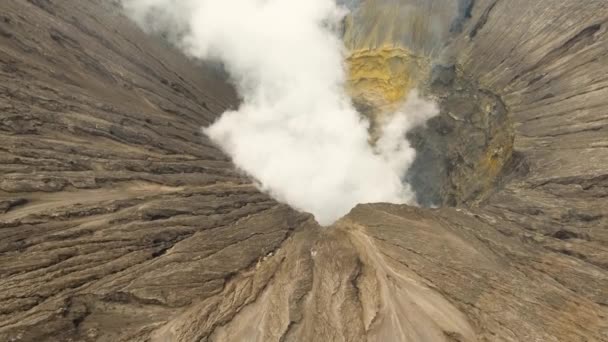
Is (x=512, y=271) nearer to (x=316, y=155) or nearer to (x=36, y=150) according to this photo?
(x=36, y=150)

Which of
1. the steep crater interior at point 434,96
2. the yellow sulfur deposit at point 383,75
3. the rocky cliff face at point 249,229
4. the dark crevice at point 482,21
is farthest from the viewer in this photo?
the yellow sulfur deposit at point 383,75

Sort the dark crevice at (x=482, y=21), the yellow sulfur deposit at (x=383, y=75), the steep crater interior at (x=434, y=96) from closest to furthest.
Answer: the steep crater interior at (x=434, y=96), the dark crevice at (x=482, y=21), the yellow sulfur deposit at (x=383, y=75)

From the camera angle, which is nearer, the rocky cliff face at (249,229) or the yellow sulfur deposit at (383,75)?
the rocky cliff face at (249,229)

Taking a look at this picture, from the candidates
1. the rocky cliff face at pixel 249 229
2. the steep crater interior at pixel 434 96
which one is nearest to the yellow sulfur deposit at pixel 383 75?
the steep crater interior at pixel 434 96

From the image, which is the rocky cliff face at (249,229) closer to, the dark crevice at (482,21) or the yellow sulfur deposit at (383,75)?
the dark crevice at (482,21)

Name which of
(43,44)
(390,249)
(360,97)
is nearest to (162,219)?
(390,249)

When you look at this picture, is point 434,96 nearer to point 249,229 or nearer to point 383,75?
point 383,75

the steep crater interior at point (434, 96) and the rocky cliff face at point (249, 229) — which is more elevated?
the steep crater interior at point (434, 96)

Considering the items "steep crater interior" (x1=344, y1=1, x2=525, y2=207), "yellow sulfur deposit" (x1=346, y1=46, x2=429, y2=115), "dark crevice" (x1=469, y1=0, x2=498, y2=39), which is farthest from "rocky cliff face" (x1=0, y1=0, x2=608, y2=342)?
"yellow sulfur deposit" (x1=346, y1=46, x2=429, y2=115)

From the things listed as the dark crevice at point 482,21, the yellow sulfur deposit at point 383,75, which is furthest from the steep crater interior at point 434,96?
the dark crevice at point 482,21
